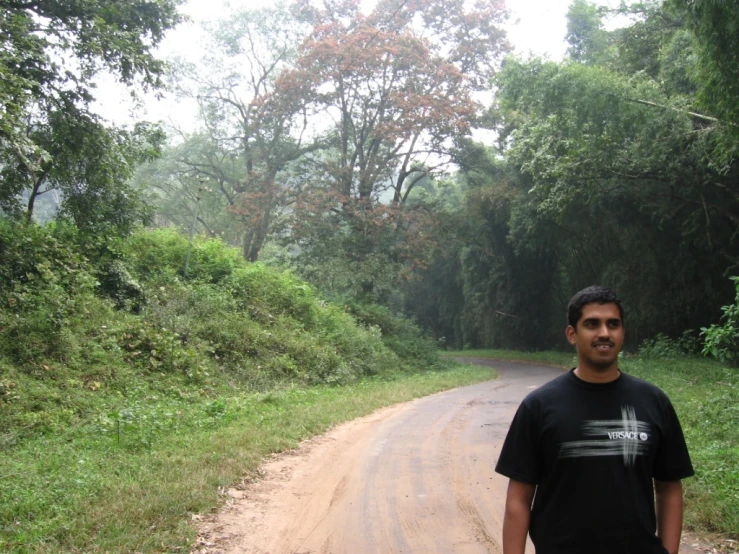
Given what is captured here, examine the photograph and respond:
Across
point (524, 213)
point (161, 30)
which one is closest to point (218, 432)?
point (161, 30)

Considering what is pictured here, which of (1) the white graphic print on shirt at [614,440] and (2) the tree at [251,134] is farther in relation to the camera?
(2) the tree at [251,134]

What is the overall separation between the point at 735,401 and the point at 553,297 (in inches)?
915

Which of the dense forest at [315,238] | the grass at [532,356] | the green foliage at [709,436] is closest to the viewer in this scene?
the green foliage at [709,436]

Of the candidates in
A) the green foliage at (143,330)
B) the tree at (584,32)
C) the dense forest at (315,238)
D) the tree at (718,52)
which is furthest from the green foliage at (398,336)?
the tree at (718,52)

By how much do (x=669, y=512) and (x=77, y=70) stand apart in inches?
505

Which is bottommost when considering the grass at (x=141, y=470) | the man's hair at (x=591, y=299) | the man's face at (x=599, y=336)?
the grass at (x=141, y=470)

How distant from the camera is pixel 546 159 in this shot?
61.1 feet

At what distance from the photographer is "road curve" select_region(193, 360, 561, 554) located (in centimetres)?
500

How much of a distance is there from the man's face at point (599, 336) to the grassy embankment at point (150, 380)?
11.6 feet

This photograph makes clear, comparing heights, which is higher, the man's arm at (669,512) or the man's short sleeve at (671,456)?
the man's short sleeve at (671,456)

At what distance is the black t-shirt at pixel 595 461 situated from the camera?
2402 millimetres

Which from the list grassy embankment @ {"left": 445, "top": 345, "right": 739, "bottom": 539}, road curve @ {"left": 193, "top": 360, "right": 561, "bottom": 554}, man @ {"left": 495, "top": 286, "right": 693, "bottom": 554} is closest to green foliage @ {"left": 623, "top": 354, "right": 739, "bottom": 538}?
grassy embankment @ {"left": 445, "top": 345, "right": 739, "bottom": 539}

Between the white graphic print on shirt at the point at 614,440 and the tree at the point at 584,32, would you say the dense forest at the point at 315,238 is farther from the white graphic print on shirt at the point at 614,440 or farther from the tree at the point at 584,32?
the white graphic print on shirt at the point at 614,440

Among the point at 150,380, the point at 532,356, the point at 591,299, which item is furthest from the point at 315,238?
the point at 591,299
